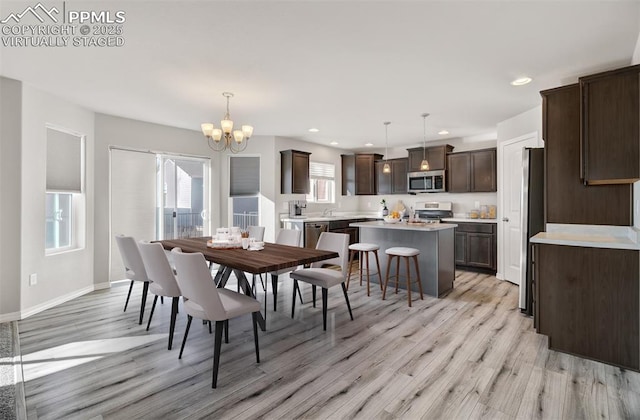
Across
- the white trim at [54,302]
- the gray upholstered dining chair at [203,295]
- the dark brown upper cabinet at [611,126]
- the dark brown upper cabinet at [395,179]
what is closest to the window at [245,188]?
the white trim at [54,302]

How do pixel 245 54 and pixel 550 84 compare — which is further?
pixel 550 84

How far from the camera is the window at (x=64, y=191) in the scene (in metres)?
3.83

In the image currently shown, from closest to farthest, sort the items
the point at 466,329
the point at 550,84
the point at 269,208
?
the point at 466,329 → the point at 550,84 → the point at 269,208

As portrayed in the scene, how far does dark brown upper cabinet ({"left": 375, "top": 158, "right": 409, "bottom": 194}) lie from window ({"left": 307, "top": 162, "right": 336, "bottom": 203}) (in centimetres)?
115

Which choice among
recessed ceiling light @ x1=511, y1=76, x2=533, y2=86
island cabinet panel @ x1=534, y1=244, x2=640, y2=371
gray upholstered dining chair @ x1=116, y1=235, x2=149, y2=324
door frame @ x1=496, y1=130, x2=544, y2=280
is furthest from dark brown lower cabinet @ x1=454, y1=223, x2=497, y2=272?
gray upholstered dining chair @ x1=116, y1=235, x2=149, y2=324

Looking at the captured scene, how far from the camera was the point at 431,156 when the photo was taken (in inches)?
248

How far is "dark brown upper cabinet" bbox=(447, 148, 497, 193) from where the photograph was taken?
5582 millimetres

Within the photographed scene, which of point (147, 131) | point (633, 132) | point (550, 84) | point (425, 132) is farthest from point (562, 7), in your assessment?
point (147, 131)

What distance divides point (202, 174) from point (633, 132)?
5695mm

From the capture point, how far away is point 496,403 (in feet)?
6.29

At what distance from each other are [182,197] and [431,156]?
4.86m

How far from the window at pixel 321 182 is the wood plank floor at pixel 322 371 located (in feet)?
12.6

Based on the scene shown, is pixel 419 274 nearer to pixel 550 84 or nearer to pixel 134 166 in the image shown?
pixel 550 84

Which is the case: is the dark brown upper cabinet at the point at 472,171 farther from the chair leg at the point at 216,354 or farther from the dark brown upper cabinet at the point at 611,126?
the chair leg at the point at 216,354
